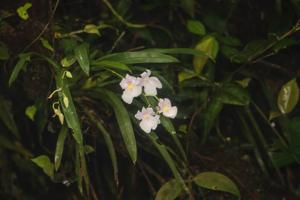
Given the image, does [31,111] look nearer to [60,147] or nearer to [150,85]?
[60,147]

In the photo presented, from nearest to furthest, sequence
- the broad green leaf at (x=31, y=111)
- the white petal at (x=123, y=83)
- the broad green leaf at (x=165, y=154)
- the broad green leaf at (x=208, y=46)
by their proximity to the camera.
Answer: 1. the white petal at (x=123, y=83)
2. the broad green leaf at (x=165, y=154)
3. the broad green leaf at (x=31, y=111)
4. the broad green leaf at (x=208, y=46)

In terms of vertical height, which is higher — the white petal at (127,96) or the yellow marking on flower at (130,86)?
the yellow marking on flower at (130,86)

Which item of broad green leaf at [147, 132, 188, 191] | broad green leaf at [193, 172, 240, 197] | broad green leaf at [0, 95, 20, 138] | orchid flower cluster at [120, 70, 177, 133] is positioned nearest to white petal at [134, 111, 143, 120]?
orchid flower cluster at [120, 70, 177, 133]

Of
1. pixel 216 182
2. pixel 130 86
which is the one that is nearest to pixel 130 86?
pixel 130 86

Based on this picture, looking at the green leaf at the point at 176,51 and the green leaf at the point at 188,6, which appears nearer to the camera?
the green leaf at the point at 176,51

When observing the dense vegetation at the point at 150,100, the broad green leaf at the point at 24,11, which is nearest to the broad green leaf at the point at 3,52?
the dense vegetation at the point at 150,100

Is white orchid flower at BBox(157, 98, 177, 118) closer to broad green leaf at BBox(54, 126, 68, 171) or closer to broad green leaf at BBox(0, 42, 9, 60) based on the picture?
broad green leaf at BBox(54, 126, 68, 171)

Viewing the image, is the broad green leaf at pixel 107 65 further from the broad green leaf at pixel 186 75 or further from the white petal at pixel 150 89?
the broad green leaf at pixel 186 75

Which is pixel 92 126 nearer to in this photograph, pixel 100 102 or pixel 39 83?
pixel 100 102
